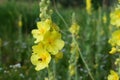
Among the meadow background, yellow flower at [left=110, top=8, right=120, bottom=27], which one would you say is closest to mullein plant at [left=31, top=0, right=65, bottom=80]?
yellow flower at [left=110, top=8, right=120, bottom=27]

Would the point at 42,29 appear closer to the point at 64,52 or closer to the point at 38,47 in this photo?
the point at 38,47

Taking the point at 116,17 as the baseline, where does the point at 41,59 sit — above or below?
below

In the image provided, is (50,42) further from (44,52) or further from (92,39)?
(92,39)

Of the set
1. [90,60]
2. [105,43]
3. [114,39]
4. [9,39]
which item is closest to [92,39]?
[105,43]

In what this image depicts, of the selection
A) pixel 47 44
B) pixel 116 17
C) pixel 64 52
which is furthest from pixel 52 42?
pixel 64 52

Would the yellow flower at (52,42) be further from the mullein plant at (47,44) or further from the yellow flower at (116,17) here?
the yellow flower at (116,17)
